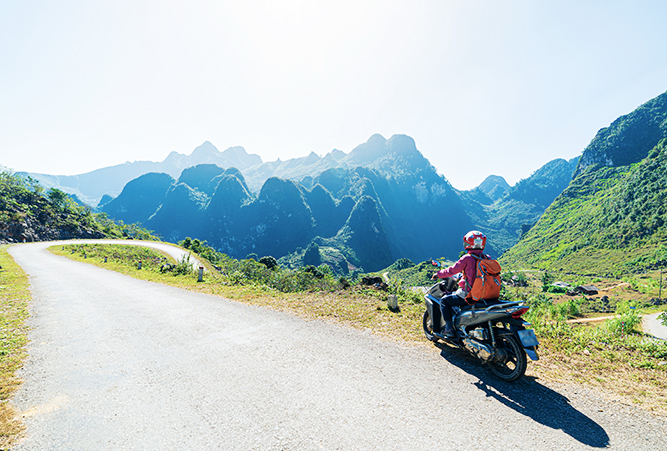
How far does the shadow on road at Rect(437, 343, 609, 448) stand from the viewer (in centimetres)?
291

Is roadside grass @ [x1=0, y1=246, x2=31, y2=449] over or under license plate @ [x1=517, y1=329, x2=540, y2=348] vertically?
under

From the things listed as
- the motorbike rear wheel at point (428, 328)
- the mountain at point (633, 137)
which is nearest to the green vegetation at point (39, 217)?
the motorbike rear wheel at point (428, 328)

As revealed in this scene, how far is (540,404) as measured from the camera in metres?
3.45

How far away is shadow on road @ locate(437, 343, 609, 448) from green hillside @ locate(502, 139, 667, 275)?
255 ft

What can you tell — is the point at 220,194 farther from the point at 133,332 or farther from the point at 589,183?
the point at 589,183

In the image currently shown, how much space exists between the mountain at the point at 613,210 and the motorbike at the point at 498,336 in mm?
78983

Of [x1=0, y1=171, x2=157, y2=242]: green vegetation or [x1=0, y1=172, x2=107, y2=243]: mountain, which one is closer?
[x1=0, y1=172, x2=107, y2=243]: mountain

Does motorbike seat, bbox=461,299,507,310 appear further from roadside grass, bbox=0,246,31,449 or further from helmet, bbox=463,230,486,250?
roadside grass, bbox=0,246,31,449

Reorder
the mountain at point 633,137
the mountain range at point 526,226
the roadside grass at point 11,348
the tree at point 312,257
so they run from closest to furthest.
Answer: the roadside grass at point 11,348, the mountain range at point 526,226, the tree at point 312,257, the mountain at point 633,137

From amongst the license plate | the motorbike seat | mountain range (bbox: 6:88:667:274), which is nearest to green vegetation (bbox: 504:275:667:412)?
the license plate

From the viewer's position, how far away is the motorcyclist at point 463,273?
455 cm

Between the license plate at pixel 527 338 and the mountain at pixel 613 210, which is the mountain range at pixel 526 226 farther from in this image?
the license plate at pixel 527 338

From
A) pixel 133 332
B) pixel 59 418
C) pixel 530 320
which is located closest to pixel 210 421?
pixel 59 418

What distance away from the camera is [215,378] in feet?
13.9
